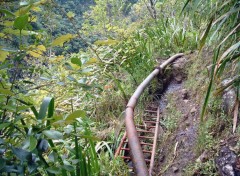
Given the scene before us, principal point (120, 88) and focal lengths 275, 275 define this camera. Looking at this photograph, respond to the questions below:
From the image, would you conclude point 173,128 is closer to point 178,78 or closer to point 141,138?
point 141,138

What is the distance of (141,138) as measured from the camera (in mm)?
2066

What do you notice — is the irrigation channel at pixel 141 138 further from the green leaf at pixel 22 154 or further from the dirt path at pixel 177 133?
the green leaf at pixel 22 154

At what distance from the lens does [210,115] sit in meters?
1.62

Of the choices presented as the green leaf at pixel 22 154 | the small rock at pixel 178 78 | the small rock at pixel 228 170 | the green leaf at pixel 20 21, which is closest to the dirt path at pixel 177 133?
the small rock at pixel 178 78

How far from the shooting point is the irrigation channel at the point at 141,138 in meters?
1.33

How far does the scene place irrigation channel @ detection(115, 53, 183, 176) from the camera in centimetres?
133

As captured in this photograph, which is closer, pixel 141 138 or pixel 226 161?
pixel 226 161

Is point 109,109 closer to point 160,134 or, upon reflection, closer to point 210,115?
point 160,134

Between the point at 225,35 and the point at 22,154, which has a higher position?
→ the point at 225,35

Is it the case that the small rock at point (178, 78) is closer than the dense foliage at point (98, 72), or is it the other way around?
the dense foliage at point (98, 72)

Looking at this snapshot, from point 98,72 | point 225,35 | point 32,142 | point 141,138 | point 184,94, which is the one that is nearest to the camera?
point 32,142

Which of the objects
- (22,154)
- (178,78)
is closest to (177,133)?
(178,78)

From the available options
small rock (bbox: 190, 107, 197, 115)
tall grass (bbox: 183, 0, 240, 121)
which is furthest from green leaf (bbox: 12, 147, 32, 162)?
small rock (bbox: 190, 107, 197, 115)

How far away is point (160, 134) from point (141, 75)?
998 millimetres
